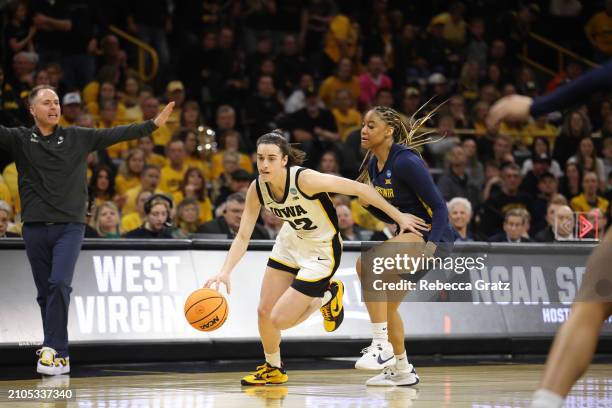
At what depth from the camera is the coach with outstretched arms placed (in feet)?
31.6

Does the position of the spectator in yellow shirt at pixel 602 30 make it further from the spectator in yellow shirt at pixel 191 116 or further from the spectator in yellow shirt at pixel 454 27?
the spectator in yellow shirt at pixel 191 116

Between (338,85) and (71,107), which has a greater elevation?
(338,85)

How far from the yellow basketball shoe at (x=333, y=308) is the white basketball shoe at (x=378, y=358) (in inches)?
19.3

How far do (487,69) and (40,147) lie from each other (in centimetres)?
1202

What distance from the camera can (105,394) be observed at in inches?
324

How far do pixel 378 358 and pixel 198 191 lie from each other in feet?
18.5

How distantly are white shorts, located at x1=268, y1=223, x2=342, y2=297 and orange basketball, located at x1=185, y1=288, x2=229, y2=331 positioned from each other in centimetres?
58

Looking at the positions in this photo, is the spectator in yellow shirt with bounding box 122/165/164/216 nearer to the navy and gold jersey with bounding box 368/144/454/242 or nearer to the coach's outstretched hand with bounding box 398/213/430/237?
the navy and gold jersey with bounding box 368/144/454/242

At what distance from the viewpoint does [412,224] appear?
28.1 ft

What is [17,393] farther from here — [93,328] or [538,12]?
[538,12]

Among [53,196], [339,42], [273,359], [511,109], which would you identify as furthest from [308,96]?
[511,109]

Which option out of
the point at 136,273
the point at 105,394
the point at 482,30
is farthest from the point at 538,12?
the point at 105,394

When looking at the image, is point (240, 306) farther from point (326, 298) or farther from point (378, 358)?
point (378, 358)

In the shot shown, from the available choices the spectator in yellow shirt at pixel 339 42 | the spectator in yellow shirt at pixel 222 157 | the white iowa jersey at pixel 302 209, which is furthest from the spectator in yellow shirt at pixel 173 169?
the white iowa jersey at pixel 302 209
